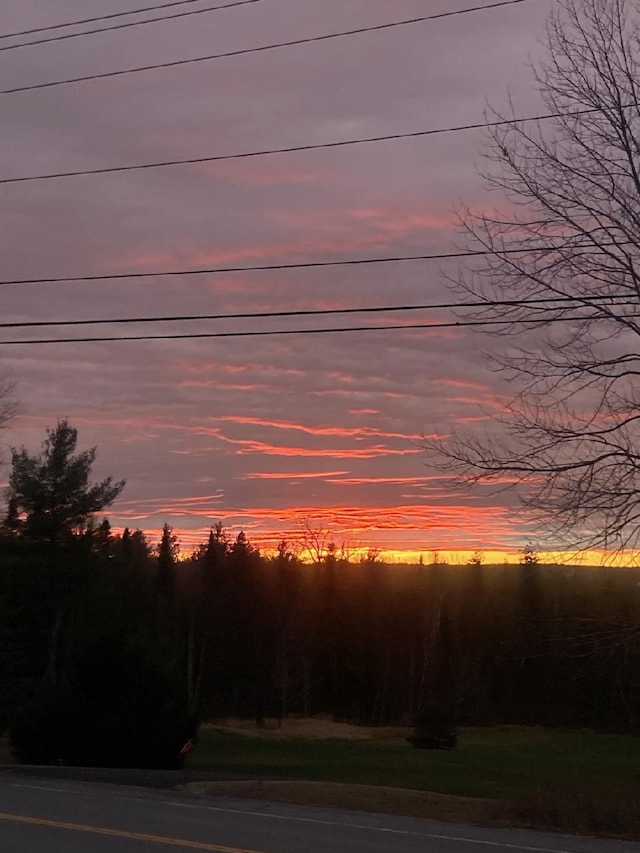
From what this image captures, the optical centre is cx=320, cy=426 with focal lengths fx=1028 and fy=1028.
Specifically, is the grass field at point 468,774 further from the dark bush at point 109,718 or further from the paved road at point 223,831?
the dark bush at point 109,718

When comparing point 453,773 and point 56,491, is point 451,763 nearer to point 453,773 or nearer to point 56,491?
point 453,773

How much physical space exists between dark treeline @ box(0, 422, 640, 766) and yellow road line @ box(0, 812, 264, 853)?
12.9 metres

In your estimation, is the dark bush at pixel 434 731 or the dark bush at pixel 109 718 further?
the dark bush at pixel 434 731

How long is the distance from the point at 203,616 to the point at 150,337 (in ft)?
198

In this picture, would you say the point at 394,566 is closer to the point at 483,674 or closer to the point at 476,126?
the point at 483,674

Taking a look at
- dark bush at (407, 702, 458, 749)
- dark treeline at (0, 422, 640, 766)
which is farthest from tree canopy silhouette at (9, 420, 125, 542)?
dark bush at (407, 702, 458, 749)

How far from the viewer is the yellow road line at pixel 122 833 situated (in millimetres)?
11016

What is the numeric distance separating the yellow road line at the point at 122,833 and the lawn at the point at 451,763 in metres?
8.74

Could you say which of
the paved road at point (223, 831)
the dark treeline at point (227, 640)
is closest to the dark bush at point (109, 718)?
the dark treeline at point (227, 640)

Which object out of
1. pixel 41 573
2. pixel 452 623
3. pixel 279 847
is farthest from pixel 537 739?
pixel 279 847

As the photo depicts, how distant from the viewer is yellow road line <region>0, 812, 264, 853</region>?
11016 millimetres

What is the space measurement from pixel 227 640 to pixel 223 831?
213 ft

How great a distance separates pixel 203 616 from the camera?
247 ft

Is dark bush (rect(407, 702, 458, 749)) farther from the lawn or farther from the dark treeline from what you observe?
the dark treeline
